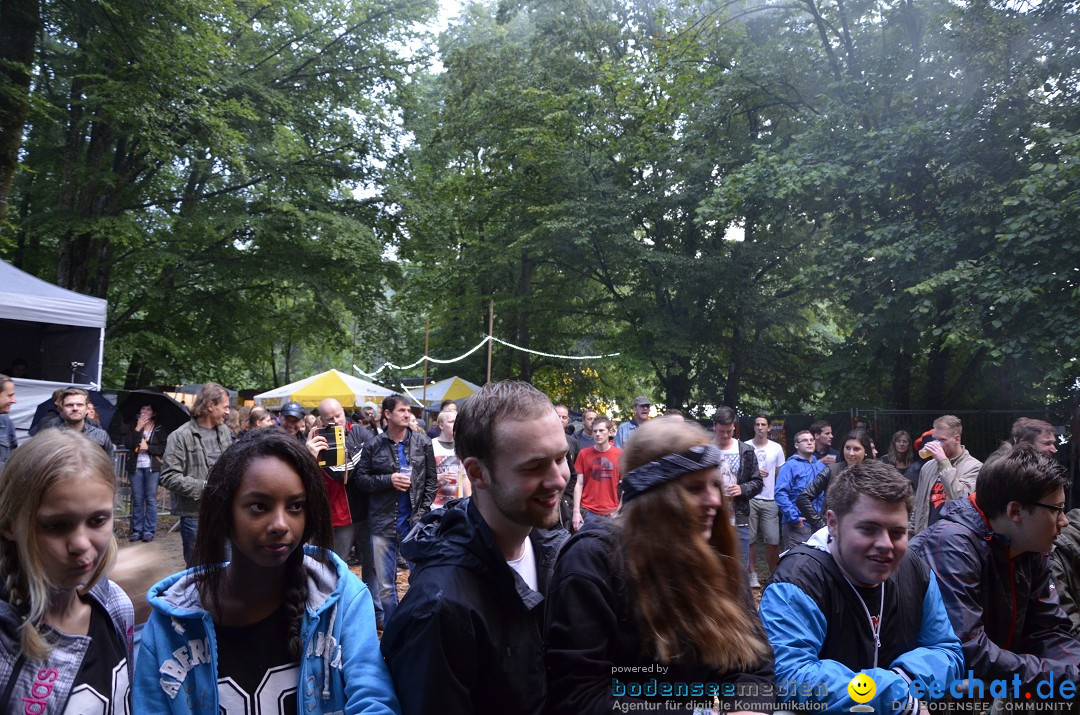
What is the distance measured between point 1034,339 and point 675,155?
1185 cm

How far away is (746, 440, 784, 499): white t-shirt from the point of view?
32.5 feet

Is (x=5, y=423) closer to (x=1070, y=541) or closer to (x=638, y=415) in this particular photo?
(x=638, y=415)

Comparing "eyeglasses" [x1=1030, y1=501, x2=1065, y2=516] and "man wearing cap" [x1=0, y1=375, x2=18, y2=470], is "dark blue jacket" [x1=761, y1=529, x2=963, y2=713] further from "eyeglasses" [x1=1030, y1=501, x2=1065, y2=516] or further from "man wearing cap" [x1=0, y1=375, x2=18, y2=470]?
"man wearing cap" [x1=0, y1=375, x2=18, y2=470]

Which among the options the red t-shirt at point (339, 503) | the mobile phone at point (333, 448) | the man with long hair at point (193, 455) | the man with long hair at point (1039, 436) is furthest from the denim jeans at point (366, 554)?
the man with long hair at point (1039, 436)

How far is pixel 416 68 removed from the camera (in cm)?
2178

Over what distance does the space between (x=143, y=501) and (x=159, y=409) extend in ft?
9.05

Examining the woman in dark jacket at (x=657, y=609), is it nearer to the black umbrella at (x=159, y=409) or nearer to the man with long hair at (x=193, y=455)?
the man with long hair at (x=193, y=455)

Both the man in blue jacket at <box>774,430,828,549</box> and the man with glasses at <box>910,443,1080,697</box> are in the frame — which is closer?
the man with glasses at <box>910,443,1080,697</box>

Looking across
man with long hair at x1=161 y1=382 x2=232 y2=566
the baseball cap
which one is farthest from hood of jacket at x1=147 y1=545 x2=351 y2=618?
the baseball cap

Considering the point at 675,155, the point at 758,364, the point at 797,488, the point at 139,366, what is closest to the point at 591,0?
the point at 675,155

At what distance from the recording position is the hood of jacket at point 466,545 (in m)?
2.03

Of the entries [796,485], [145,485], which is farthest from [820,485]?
[145,485]

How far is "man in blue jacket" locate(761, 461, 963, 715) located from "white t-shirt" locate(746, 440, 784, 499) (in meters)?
7.15

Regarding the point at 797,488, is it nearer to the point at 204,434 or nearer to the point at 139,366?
the point at 204,434
